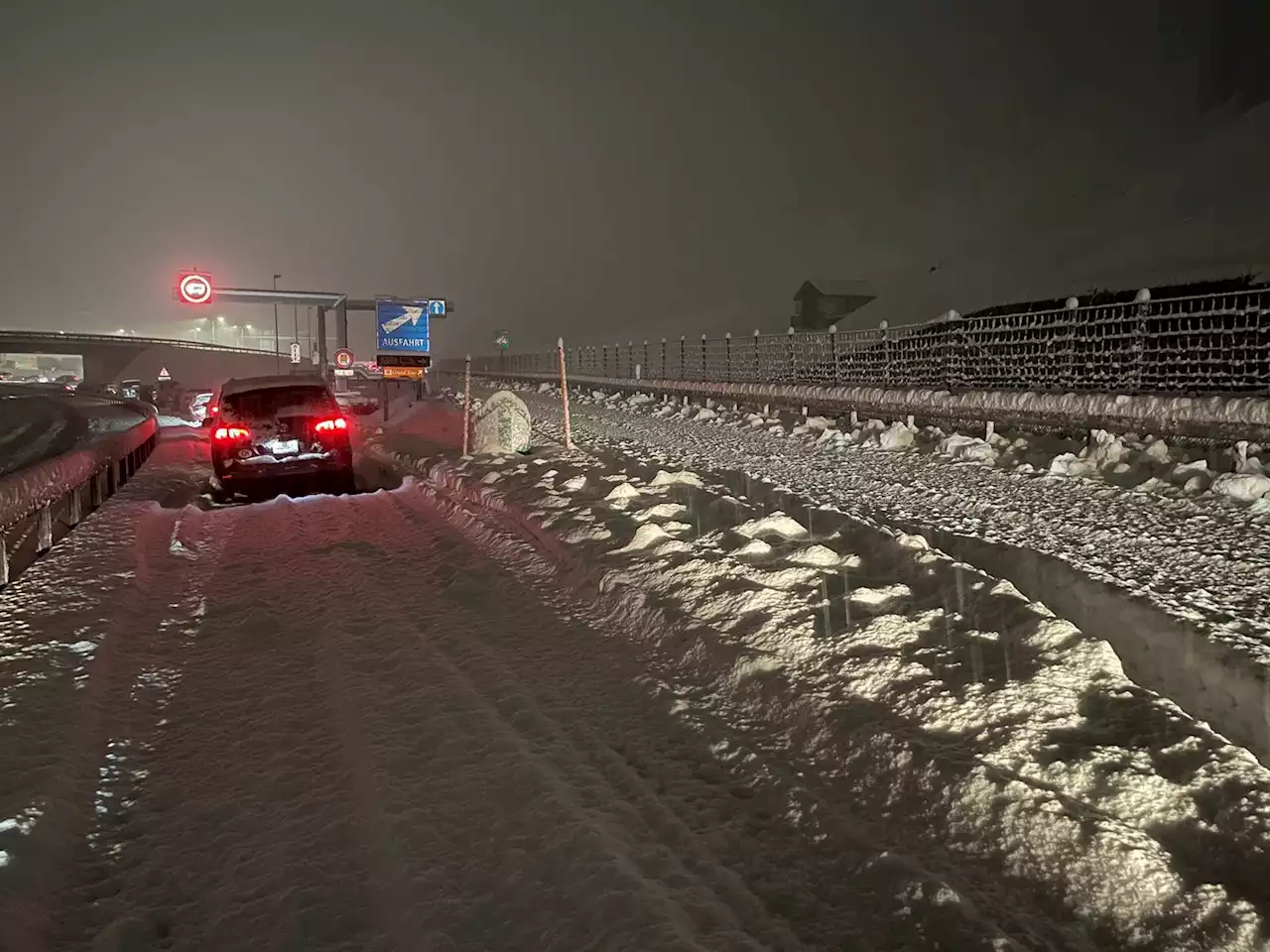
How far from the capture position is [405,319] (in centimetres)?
2414

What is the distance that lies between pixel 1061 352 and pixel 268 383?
491 inches

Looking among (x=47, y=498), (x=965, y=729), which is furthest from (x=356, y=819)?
(x=47, y=498)

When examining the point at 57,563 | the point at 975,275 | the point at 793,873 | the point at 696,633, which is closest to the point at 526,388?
the point at 57,563

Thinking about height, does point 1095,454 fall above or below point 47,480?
above

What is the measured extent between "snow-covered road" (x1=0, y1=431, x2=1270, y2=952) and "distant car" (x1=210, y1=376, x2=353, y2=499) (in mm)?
4564

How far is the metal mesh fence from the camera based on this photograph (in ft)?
37.5

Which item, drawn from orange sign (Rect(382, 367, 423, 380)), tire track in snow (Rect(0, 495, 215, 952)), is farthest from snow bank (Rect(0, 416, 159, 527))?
orange sign (Rect(382, 367, 423, 380))

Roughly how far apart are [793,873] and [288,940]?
1.90m

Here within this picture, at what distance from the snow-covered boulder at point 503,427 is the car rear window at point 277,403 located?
285cm

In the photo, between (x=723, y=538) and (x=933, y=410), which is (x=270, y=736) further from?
(x=933, y=410)

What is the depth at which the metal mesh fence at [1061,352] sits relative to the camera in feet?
37.5

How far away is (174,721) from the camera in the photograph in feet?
15.3

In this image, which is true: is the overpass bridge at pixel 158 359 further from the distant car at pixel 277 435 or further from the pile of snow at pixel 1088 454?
the pile of snow at pixel 1088 454

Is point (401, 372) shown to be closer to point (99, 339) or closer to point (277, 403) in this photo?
point (277, 403)
